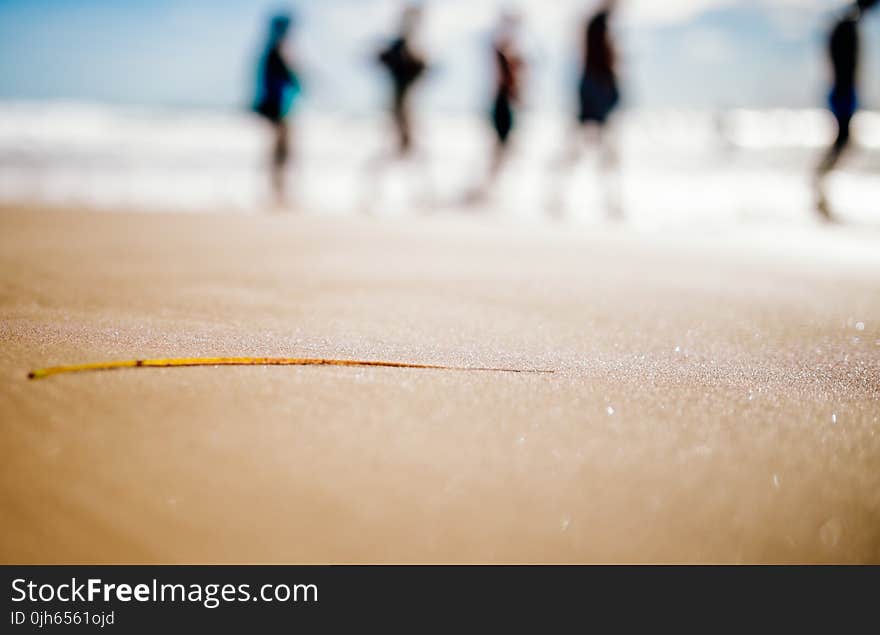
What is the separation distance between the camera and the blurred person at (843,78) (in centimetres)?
490

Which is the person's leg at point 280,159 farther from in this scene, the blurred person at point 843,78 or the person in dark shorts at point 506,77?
the blurred person at point 843,78

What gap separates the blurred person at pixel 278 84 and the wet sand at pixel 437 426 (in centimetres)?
374

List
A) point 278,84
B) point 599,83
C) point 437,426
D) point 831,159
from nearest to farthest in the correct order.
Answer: point 437,426 < point 599,83 < point 831,159 < point 278,84

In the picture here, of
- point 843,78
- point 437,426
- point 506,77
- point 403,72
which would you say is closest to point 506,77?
point 506,77

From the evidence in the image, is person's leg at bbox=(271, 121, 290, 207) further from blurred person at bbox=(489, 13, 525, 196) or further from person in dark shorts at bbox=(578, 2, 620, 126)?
person in dark shorts at bbox=(578, 2, 620, 126)

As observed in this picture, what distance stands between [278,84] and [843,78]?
16.2ft

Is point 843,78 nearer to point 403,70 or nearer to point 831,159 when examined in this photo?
point 831,159

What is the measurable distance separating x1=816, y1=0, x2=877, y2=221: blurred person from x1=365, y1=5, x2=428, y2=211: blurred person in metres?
3.63

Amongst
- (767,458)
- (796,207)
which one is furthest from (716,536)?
(796,207)

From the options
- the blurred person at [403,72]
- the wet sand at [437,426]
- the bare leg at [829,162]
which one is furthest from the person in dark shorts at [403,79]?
the wet sand at [437,426]

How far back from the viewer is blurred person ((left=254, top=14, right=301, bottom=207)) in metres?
5.42

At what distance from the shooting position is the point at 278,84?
5488 millimetres

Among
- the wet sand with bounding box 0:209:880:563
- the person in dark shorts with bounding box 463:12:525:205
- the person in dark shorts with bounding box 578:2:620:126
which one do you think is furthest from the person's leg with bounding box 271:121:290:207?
the wet sand with bounding box 0:209:880:563
